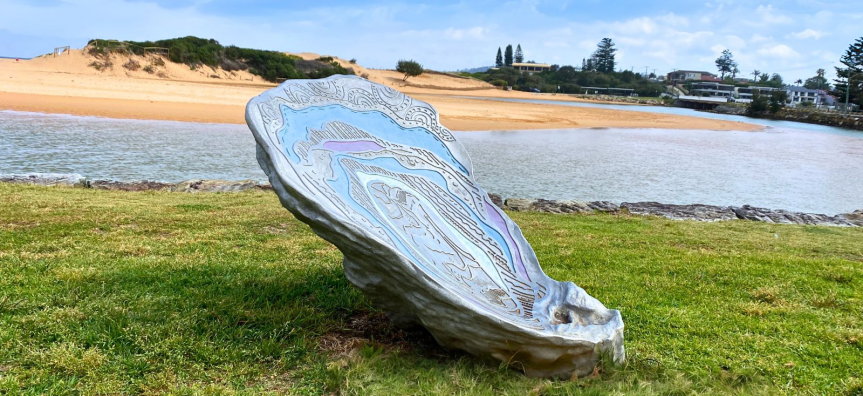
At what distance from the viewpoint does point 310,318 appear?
3623 millimetres

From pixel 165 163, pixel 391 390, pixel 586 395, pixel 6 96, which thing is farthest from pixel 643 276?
pixel 6 96

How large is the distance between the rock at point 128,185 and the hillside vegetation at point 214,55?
34864 millimetres

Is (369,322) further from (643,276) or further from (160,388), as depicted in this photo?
(643,276)

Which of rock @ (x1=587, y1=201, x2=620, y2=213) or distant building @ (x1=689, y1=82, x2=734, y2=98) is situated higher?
distant building @ (x1=689, y1=82, x2=734, y2=98)

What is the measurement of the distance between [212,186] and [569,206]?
6081mm

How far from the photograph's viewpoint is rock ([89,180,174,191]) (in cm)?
962

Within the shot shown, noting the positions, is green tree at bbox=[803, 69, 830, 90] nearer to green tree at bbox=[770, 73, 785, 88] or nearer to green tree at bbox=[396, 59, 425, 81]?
green tree at bbox=[770, 73, 785, 88]

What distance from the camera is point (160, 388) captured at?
2785mm

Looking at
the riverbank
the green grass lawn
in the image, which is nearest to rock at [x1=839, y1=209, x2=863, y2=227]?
the green grass lawn

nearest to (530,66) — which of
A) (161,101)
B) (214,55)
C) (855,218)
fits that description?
(214,55)

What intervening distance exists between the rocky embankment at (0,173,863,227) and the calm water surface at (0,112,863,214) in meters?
1.29

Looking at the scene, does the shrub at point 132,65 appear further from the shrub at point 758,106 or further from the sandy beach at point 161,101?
the shrub at point 758,106

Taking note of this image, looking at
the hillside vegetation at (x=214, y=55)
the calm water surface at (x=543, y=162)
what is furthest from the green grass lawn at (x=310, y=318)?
the hillside vegetation at (x=214, y=55)

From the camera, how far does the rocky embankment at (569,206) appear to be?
9641 millimetres
